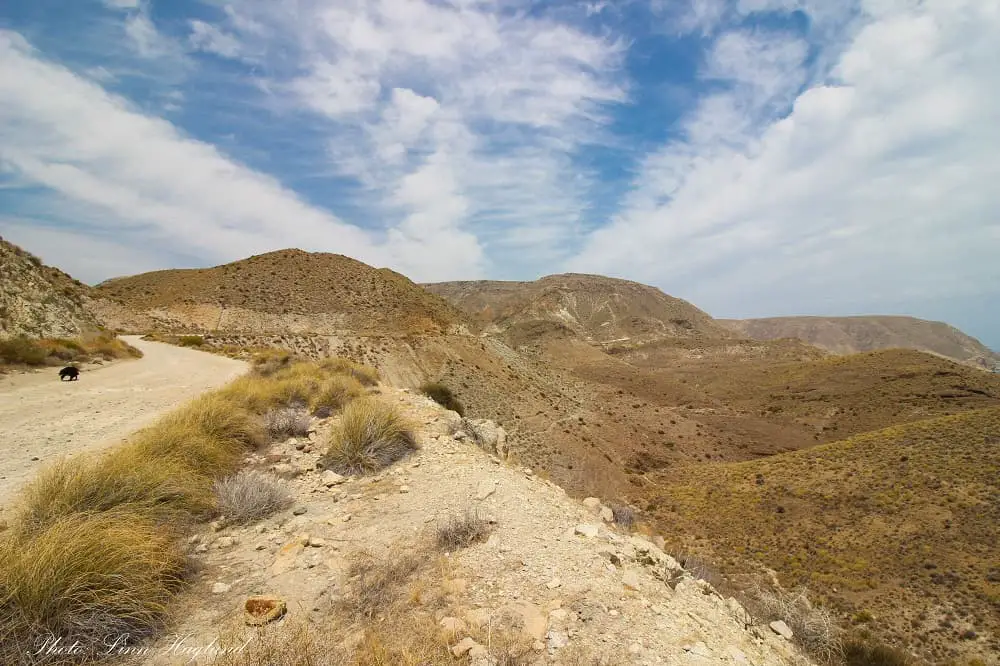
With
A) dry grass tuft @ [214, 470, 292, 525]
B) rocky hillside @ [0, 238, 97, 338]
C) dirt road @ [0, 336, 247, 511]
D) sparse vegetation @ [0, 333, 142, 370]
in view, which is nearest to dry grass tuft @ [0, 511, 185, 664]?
dry grass tuft @ [214, 470, 292, 525]

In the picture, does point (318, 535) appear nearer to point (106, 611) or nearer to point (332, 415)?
point (106, 611)

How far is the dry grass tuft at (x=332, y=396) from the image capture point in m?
10.9

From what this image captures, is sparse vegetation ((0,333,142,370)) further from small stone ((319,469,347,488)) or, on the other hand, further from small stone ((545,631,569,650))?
small stone ((545,631,569,650))

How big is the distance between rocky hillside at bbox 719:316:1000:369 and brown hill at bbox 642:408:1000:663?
16745 cm

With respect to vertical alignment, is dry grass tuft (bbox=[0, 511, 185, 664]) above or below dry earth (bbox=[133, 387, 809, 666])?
above

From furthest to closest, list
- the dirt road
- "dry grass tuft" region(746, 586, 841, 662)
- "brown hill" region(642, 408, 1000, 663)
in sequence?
"brown hill" region(642, 408, 1000, 663) → the dirt road → "dry grass tuft" region(746, 586, 841, 662)

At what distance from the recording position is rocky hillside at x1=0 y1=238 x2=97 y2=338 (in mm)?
17656

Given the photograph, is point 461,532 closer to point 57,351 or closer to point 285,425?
point 285,425

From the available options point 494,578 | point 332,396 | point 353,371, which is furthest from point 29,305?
point 494,578

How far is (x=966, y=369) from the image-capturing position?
52.2 metres

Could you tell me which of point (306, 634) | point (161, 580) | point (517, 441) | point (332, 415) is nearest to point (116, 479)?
point (161, 580)

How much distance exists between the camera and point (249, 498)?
571 centimetres

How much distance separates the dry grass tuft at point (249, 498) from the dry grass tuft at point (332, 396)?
15.1 ft

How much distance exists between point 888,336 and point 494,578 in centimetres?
23254
